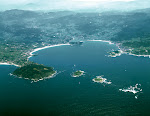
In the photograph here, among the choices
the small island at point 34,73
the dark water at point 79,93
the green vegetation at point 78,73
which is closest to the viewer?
the dark water at point 79,93

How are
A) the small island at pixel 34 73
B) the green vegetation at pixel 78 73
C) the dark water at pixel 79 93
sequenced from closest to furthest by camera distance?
the dark water at pixel 79 93
the small island at pixel 34 73
the green vegetation at pixel 78 73

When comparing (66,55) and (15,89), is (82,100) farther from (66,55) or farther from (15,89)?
(66,55)

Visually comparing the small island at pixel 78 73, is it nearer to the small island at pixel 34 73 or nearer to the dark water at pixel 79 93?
the dark water at pixel 79 93

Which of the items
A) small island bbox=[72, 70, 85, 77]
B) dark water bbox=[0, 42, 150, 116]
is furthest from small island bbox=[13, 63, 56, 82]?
small island bbox=[72, 70, 85, 77]

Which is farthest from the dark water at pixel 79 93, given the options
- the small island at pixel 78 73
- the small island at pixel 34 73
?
the small island at pixel 34 73

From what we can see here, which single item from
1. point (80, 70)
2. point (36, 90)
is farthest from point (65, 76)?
point (36, 90)

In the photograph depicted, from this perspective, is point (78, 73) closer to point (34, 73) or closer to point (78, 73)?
point (78, 73)

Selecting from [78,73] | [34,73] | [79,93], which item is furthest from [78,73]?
[34,73]
